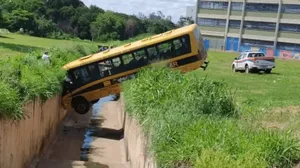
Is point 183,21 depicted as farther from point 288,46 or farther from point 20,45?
point 20,45

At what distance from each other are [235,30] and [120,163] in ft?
241

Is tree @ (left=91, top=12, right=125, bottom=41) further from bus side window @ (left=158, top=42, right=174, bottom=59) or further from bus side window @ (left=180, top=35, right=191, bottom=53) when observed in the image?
bus side window @ (left=180, top=35, right=191, bottom=53)

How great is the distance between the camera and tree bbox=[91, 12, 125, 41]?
9800 centimetres

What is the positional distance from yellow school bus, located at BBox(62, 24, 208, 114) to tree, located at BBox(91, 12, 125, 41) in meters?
75.0

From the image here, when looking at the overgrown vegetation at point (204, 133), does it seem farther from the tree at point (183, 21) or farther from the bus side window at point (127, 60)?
the tree at point (183, 21)

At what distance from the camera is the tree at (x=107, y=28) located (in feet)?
322

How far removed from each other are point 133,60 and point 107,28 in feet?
262

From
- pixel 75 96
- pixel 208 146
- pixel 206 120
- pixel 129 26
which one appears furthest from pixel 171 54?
pixel 129 26

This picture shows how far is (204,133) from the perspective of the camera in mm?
7777

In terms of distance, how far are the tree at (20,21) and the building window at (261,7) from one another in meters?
42.4

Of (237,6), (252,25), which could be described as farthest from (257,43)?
(237,6)

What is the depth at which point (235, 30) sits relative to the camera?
8581 centimetres

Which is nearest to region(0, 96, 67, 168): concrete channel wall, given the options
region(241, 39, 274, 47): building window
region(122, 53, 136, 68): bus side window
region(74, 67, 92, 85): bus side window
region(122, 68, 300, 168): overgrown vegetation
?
A: region(74, 67, 92, 85): bus side window

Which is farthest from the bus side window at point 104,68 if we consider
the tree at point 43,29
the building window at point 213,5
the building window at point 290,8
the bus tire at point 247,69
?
the tree at point 43,29
